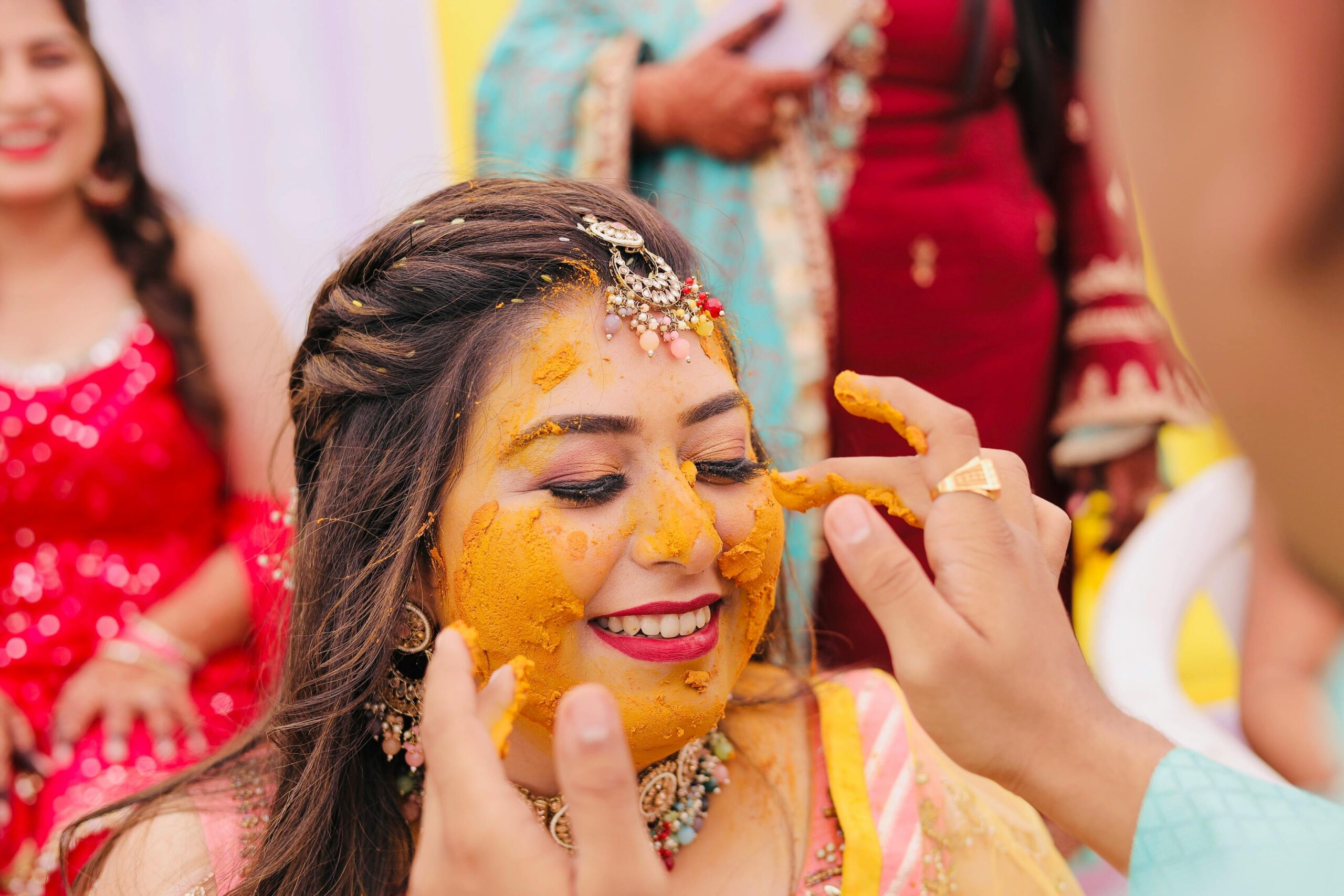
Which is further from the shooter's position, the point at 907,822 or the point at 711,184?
the point at 711,184

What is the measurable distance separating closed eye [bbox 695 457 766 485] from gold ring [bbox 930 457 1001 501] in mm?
337

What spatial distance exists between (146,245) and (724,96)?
1263 millimetres

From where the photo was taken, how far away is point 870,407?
116 centimetres

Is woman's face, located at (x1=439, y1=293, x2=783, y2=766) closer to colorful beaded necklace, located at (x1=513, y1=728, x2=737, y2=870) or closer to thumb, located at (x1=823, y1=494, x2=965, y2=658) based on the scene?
colorful beaded necklace, located at (x1=513, y1=728, x2=737, y2=870)

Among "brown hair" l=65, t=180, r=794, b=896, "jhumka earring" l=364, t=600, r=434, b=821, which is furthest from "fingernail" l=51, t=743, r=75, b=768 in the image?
"jhumka earring" l=364, t=600, r=434, b=821

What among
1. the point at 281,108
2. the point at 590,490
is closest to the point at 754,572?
the point at 590,490

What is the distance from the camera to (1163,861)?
36.7 inches

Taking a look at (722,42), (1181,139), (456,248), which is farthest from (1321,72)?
(722,42)

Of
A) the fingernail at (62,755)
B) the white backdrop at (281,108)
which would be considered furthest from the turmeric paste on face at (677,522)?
the white backdrop at (281,108)

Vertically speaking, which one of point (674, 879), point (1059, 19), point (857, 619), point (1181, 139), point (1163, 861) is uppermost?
point (1181, 139)

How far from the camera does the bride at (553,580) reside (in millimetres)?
1216

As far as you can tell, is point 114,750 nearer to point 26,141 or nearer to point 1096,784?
point 26,141

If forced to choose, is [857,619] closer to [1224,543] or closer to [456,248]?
[1224,543]

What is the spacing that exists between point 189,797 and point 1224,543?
78.5 inches
